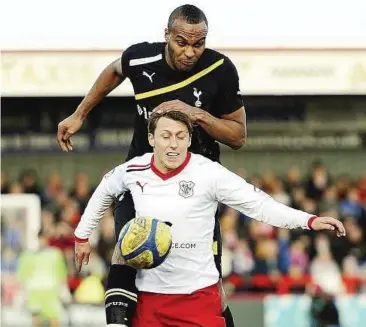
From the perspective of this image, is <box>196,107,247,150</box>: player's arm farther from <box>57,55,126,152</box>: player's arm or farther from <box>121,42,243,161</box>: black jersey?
<box>57,55,126,152</box>: player's arm

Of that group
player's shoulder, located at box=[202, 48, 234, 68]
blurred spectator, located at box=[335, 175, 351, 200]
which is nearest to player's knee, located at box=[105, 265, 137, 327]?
player's shoulder, located at box=[202, 48, 234, 68]

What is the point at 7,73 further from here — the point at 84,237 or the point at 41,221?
the point at 84,237

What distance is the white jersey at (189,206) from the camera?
726 cm

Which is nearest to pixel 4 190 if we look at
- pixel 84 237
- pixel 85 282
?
pixel 85 282

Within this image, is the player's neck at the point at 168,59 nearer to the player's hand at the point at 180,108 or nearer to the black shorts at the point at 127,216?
the player's hand at the point at 180,108

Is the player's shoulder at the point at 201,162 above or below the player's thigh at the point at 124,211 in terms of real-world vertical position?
above

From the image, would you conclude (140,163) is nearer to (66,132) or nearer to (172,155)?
(172,155)

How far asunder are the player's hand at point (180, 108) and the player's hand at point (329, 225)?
93 cm

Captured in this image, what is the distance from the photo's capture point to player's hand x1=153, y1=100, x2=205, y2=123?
284 inches

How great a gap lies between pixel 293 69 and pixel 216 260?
14552 mm

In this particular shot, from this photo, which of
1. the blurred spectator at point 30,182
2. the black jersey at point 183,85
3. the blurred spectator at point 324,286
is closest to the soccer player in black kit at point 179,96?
the black jersey at point 183,85

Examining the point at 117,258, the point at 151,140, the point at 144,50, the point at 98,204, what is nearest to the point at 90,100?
the point at 144,50

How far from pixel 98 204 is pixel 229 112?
3.16ft

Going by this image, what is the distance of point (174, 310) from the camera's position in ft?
24.1
